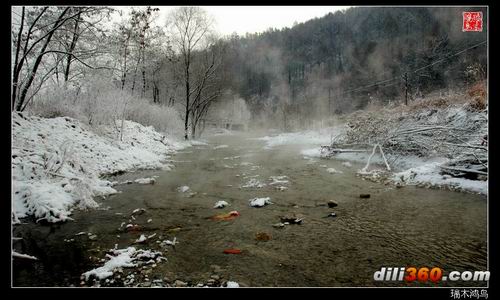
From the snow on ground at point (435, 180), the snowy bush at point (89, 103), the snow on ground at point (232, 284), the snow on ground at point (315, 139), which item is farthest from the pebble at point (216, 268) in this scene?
the snow on ground at point (315, 139)

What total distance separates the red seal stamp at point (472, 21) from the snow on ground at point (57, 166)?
7.27m

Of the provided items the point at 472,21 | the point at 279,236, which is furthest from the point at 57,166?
the point at 472,21

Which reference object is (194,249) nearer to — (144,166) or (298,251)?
(298,251)

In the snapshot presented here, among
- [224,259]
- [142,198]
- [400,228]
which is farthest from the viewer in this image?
[142,198]

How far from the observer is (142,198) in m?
7.54

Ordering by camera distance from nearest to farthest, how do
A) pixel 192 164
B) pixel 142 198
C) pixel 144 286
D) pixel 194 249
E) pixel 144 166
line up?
pixel 144 286 → pixel 194 249 → pixel 142 198 → pixel 144 166 → pixel 192 164

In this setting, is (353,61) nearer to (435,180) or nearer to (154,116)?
(154,116)

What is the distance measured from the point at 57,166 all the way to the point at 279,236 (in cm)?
537

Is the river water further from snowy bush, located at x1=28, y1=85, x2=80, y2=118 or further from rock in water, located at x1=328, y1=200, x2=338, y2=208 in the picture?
snowy bush, located at x1=28, y1=85, x2=80, y2=118

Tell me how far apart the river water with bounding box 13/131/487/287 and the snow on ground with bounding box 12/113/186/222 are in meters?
0.46

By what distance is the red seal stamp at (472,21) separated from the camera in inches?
176
